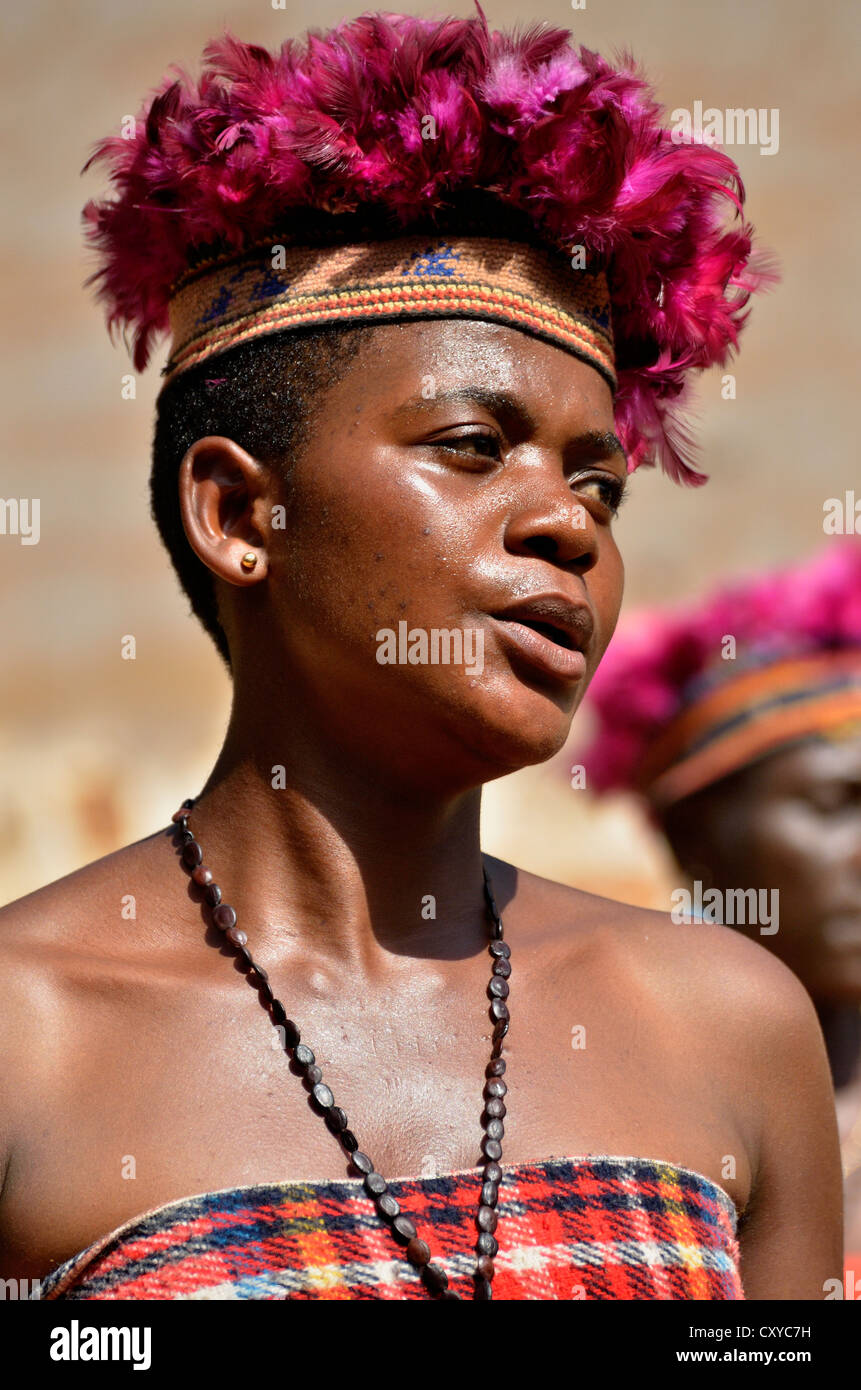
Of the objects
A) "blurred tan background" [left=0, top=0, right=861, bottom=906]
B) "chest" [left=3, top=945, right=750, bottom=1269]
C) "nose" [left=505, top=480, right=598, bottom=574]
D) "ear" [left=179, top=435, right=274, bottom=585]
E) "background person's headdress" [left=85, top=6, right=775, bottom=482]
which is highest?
"blurred tan background" [left=0, top=0, right=861, bottom=906]

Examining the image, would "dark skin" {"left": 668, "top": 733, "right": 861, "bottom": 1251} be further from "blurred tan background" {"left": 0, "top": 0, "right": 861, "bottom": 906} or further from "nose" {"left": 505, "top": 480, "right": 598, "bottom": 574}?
"blurred tan background" {"left": 0, "top": 0, "right": 861, "bottom": 906}

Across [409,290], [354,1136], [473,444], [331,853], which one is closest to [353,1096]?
[354,1136]

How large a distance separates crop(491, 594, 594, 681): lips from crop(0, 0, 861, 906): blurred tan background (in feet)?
22.6

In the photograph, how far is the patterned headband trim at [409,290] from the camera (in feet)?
9.16

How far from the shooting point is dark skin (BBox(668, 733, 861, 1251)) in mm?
5113

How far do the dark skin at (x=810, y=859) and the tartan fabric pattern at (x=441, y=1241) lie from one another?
8.22 ft

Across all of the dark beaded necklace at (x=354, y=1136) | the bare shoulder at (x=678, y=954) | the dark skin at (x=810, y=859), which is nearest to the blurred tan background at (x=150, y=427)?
the dark skin at (x=810, y=859)

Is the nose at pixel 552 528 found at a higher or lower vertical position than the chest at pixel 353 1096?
higher

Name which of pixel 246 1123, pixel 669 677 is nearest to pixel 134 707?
pixel 669 677

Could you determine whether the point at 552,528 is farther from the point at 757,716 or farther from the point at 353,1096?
the point at 757,716

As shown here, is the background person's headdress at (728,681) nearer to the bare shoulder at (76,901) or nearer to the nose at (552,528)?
the nose at (552,528)

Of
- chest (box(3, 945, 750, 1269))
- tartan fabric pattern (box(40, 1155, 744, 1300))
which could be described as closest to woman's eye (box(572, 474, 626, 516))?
chest (box(3, 945, 750, 1269))
